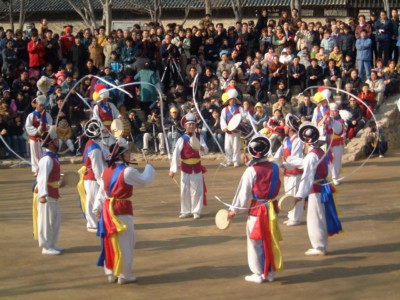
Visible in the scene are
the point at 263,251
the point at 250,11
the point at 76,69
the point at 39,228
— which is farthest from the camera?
the point at 250,11

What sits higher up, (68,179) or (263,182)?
(263,182)

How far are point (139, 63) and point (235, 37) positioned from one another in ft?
10.7

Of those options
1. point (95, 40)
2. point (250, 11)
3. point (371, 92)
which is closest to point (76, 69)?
point (95, 40)

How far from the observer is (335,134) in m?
16.0

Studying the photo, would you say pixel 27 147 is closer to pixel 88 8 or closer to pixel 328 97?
pixel 328 97

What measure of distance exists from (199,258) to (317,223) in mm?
1576

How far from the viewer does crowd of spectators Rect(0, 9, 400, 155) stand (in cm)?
2038

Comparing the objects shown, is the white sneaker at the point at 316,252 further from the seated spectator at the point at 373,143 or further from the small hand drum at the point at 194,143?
the seated spectator at the point at 373,143

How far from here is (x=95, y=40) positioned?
22562 mm

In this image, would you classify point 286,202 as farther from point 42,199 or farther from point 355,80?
point 355,80

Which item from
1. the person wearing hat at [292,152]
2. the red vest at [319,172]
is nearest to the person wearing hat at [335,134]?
the person wearing hat at [292,152]

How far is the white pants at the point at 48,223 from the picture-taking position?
11.5m

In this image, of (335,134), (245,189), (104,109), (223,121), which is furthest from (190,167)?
(223,121)

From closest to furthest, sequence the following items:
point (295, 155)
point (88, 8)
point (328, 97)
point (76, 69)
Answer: point (295, 155), point (328, 97), point (76, 69), point (88, 8)
